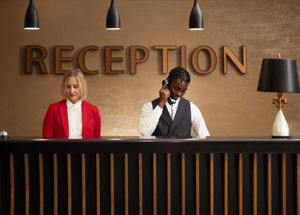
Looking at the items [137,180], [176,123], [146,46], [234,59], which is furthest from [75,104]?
[234,59]

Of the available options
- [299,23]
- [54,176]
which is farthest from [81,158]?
[299,23]

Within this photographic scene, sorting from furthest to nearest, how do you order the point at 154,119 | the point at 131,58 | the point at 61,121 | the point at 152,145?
1. the point at 131,58
2. the point at 61,121
3. the point at 154,119
4. the point at 152,145

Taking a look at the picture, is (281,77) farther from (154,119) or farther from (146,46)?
(146,46)

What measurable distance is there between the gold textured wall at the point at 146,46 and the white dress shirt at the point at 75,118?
6.39 ft

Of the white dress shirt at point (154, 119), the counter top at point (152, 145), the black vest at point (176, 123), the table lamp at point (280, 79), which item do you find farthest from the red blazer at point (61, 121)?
the table lamp at point (280, 79)

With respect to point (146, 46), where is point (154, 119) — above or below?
below

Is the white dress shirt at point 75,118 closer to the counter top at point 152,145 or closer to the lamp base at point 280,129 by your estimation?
the counter top at point 152,145

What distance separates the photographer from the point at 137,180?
222cm

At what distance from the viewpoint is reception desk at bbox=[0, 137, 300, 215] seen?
2.17 meters

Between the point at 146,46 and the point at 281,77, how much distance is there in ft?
9.60

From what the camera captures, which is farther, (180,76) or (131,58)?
(131,58)

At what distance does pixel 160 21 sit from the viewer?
4879 millimetres

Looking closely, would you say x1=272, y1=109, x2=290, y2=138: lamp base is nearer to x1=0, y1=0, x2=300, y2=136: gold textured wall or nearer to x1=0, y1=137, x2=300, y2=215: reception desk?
x1=0, y1=137, x2=300, y2=215: reception desk

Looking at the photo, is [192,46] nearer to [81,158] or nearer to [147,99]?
[147,99]
